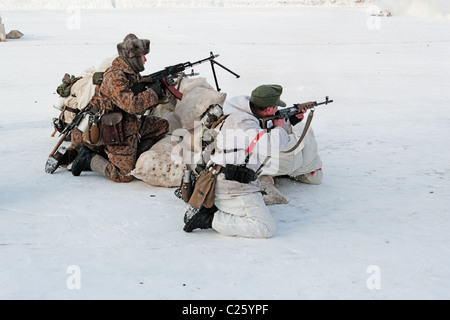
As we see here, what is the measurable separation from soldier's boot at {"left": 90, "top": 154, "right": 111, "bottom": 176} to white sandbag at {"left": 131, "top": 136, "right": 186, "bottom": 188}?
11.2 inches

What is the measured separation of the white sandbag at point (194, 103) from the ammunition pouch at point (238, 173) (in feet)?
4.92

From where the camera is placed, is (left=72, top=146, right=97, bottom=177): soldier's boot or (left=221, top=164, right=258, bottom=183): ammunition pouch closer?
(left=221, top=164, right=258, bottom=183): ammunition pouch

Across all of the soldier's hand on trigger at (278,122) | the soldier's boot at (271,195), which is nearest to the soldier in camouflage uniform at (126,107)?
the soldier's boot at (271,195)

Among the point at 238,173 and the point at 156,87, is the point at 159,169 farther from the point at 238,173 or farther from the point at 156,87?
the point at 238,173

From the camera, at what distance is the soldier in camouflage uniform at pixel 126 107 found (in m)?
4.80

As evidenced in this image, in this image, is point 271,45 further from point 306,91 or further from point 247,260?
point 247,260

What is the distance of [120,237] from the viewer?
3746 mm

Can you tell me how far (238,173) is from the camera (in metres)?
3.83

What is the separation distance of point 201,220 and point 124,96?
57.6 inches

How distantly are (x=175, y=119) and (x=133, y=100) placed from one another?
78cm

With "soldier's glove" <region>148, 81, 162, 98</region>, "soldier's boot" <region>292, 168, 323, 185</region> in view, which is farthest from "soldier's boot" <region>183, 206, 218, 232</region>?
"soldier's glove" <region>148, 81, 162, 98</region>

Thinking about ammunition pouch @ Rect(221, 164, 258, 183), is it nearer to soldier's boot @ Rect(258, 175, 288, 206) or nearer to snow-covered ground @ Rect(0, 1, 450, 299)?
snow-covered ground @ Rect(0, 1, 450, 299)

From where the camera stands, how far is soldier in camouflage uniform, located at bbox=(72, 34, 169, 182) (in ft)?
15.7
